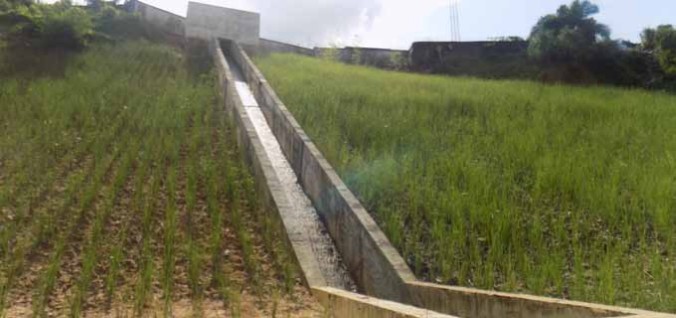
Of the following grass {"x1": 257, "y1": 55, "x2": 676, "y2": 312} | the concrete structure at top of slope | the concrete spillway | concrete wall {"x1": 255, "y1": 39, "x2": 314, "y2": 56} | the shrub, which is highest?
the concrete structure at top of slope

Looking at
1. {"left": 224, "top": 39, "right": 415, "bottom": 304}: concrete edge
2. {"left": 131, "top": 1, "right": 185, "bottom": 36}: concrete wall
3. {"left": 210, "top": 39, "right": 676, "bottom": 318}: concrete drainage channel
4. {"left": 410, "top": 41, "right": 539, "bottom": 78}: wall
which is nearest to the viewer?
{"left": 210, "top": 39, "right": 676, "bottom": 318}: concrete drainage channel

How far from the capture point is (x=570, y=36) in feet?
61.6

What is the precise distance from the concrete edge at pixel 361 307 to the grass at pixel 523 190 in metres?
0.69

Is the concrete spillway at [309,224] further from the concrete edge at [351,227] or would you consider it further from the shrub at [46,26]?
the shrub at [46,26]

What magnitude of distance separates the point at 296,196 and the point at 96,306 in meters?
3.10

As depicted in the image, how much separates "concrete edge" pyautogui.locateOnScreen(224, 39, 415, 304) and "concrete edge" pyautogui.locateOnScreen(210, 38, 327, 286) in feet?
1.04

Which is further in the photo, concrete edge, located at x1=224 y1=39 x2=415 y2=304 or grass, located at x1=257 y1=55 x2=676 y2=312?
→ concrete edge, located at x1=224 y1=39 x2=415 y2=304

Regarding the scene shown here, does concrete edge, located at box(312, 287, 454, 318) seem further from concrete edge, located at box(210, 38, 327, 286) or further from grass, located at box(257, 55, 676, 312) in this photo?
grass, located at box(257, 55, 676, 312)

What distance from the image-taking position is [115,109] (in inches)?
413

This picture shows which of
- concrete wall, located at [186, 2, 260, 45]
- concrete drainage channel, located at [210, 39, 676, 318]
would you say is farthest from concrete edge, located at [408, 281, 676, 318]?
concrete wall, located at [186, 2, 260, 45]

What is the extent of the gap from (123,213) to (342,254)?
2.16 m

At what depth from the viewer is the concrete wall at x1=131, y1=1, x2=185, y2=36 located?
1088 inches

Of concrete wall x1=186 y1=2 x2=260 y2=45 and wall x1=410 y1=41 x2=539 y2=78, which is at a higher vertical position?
concrete wall x1=186 y1=2 x2=260 y2=45

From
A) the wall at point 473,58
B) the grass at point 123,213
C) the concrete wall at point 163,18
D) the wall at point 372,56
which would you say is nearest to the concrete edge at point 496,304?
the grass at point 123,213
